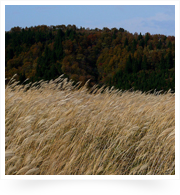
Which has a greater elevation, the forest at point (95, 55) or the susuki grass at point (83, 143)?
the forest at point (95, 55)

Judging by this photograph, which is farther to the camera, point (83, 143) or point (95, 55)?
point (95, 55)

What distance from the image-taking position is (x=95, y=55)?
11175 cm

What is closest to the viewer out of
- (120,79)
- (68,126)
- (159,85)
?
(68,126)

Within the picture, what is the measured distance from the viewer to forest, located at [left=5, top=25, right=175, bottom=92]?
8644 centimetres

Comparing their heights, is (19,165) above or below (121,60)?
below

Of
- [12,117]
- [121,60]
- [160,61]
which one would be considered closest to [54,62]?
[121,60]

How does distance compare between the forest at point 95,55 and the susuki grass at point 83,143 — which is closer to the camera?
the susuki grass at point 83,143

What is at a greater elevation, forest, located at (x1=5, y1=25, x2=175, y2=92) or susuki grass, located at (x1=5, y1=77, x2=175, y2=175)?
forest, located at (x1=5, y1=25, x2=175, y2=92)

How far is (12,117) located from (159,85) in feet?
267

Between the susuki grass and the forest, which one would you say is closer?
the susuki grass

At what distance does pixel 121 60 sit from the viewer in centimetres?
9981

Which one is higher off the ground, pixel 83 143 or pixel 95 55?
pixel 95 55

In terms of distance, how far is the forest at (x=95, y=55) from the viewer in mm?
86438
